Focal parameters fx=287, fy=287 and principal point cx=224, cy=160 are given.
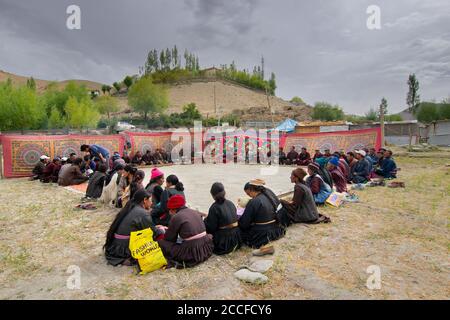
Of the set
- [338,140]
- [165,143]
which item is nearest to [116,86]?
[165,143]

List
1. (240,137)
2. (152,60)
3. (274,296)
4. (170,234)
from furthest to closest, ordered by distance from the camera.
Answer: (152,60), (240,137), (170,234), (274,296)

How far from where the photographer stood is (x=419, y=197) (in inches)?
290

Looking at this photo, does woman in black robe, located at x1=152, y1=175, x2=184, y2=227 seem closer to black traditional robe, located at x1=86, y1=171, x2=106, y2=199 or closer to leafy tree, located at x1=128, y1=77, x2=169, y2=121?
black traditional robe, located at x1=86, y1=171, x2=106, y2=199

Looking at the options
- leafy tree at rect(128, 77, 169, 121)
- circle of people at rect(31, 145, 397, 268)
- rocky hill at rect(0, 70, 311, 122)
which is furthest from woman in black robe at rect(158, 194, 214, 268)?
leafy tree at rect(128, 77, 169, 121)

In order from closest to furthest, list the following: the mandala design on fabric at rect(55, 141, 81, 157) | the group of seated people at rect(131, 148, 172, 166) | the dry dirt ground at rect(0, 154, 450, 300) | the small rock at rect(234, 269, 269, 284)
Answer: the dry dirt ground at rect(0, 154, 450, 300)
the small rock at rect(234, 269, 269, 284)
the mandala design on fabric at rect(55, 141, 81, 157)
the group of seated people at rect(131, 148, 172, 166)

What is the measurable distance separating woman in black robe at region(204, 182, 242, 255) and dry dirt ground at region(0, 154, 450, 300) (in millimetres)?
167

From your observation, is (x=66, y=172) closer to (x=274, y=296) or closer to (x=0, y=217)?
(x=0, y=217)

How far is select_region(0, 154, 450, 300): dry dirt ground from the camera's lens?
3.15 metres

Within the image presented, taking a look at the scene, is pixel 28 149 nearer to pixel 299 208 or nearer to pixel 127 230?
pixel 127 230

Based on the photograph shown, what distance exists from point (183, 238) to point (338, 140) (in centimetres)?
1274

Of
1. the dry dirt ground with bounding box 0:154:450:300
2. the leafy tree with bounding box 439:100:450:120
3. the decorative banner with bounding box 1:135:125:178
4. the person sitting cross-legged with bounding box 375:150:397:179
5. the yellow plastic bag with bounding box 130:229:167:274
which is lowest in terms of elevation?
the dry dirt ground with bounding box 0:154:450:300

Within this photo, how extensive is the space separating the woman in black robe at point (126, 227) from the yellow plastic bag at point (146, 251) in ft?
0.40

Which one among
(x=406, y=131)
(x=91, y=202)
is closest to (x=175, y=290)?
(x=91, y=202)

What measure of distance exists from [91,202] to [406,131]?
25472 mm
